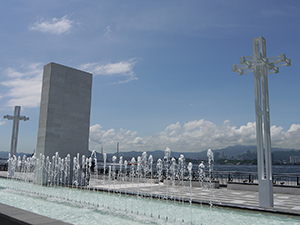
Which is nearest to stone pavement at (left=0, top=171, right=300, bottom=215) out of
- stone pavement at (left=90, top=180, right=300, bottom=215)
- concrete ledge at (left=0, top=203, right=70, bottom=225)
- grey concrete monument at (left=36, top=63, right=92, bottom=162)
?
stone pavement at (left=90, top=180, right=300, bottom=215)

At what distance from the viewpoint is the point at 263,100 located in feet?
28.7

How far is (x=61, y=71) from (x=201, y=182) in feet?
35.7

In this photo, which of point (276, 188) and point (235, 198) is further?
point (276, 188)

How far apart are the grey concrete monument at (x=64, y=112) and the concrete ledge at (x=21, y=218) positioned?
32.6 ft

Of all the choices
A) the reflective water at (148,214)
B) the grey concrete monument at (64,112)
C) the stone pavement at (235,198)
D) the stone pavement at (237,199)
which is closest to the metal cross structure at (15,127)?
the grey concrete monument at (64,112)

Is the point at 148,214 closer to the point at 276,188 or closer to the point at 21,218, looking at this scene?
the point at 21,218

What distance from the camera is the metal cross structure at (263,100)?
8.19 m

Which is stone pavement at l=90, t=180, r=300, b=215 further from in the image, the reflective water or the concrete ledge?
the concrete ledge

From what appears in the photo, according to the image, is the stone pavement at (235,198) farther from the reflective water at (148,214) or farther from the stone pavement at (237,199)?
the reflective water at (148,214)

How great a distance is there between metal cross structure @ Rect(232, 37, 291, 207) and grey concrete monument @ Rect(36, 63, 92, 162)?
10.1 m

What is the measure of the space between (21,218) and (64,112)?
37.3 feet

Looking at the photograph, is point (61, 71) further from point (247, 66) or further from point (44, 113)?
point (247, 66)

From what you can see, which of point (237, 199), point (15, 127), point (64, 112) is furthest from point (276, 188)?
point (15, 127)

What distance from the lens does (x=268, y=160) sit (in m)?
8.30
